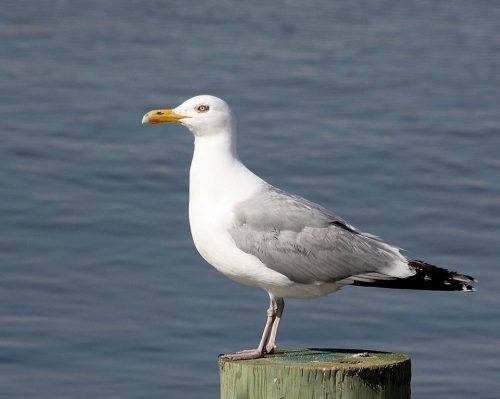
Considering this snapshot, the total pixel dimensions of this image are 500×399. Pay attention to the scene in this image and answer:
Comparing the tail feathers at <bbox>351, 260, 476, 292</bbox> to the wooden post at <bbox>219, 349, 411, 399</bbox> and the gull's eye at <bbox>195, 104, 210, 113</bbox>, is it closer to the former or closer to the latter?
the wooden post at <bbox>219, 349, 411, 399</bbox>

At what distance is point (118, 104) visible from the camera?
1733 centimetres

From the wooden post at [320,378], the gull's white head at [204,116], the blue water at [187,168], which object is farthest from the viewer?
the blue water at [187,168]

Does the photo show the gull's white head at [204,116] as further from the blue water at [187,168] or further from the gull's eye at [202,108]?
→ the blue water at [187,168]

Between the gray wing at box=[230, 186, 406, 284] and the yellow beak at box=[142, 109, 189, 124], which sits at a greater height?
the yellow beak at box=[142, 109, 189, 124]

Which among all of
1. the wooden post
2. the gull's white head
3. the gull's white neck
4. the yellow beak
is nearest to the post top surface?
the wooden post

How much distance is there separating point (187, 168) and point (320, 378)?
8682mm

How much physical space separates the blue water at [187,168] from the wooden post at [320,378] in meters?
3.54

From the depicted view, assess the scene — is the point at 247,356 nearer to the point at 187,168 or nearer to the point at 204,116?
the point at 204,116

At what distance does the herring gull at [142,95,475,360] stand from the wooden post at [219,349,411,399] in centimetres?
52

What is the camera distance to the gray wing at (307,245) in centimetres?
703

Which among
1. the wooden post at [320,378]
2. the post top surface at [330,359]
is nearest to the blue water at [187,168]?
the post top surface at [330,359]

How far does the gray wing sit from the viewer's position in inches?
277

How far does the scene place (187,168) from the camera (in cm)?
1470

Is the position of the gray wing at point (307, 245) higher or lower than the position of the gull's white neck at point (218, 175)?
lower
